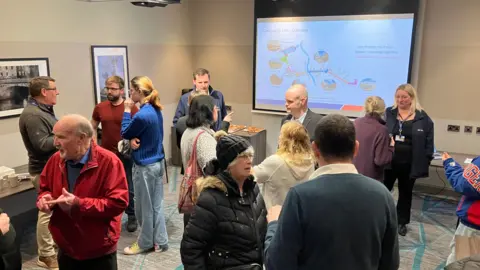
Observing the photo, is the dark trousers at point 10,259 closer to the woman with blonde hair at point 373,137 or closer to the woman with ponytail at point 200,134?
the woman with ponytail at point 200,134

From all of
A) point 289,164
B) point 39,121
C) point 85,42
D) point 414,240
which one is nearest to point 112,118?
point 39,121

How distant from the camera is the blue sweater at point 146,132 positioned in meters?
3.34

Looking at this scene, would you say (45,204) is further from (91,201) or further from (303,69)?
(303,69)

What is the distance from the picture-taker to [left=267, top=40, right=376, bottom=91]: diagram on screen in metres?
5.67

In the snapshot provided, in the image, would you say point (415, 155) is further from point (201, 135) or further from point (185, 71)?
point (185, 71)

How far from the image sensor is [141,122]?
3326 millimetres

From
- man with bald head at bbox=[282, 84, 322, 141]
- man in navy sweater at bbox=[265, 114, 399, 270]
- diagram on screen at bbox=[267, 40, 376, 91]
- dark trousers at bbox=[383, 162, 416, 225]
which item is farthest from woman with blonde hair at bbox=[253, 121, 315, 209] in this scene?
diagram on screen at bbox=[267, 40, 376, 91]

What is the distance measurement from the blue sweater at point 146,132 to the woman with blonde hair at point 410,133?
90.5 inches

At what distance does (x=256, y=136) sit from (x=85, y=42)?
2.77 metres

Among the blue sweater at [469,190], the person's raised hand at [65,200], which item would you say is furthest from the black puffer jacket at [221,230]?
the blue sweater at [469,190]

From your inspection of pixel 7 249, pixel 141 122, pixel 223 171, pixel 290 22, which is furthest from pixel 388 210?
pixel 290 22

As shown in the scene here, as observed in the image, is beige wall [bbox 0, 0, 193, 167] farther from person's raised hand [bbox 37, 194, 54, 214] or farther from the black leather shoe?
the black leather shoe

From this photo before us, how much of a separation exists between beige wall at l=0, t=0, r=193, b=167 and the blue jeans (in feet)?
5.50

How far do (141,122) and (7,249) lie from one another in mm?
1493
